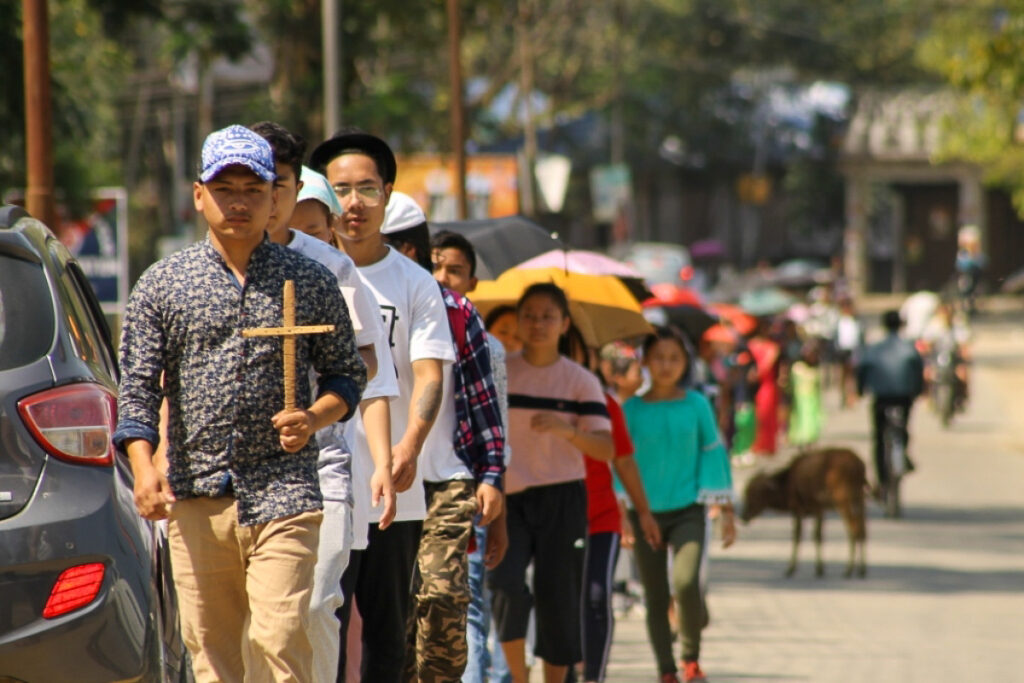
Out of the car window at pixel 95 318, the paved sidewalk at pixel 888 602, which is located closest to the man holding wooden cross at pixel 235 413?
the car window at pixel 95 318

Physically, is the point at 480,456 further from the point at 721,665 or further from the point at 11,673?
the point at 721,665

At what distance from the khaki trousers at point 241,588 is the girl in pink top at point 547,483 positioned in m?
2.59

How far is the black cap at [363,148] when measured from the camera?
6008 millimetres

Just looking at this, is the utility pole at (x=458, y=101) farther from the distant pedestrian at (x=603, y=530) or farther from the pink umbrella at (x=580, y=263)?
the distant pedestrian at (x=603, y=530)

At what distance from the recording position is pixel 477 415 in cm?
625

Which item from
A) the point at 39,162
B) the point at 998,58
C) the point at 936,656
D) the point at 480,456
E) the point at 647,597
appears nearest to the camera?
the point at 480,456

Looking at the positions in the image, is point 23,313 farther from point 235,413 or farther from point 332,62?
point 332,62

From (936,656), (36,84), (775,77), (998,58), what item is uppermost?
(775,77)

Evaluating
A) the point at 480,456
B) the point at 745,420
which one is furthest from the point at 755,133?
the point at 480,456

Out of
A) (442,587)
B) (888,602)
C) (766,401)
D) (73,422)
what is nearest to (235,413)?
(73,422)

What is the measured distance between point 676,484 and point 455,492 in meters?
2.89

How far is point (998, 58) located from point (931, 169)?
42.0 metres

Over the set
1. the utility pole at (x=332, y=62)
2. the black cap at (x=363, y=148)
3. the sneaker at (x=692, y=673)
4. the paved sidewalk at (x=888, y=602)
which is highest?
the utility pole at (x=332, y=62)

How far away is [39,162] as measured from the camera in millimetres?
9367
